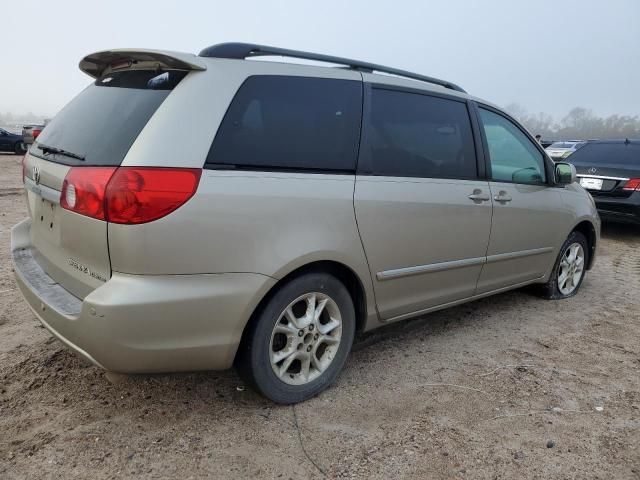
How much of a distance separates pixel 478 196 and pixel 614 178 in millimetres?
5470

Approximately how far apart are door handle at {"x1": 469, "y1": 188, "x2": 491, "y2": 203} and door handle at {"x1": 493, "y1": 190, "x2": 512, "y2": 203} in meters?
0.12

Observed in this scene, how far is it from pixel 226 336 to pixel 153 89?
3.89 feet

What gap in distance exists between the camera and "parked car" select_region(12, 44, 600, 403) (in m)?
2.15

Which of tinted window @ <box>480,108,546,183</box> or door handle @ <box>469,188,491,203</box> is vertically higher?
tinted window @ <box>480,108,546,183</box>

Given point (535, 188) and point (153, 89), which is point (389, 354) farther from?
point (153, 89)

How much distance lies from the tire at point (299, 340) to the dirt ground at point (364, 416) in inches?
5.4

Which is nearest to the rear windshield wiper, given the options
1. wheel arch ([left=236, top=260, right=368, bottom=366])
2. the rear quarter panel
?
the rear quarter panel

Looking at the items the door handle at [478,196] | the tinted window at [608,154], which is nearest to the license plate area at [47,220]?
the door handle at [478,196]

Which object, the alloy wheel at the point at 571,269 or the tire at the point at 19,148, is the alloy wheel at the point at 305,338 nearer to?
the alloy wheel at the point at 571,269

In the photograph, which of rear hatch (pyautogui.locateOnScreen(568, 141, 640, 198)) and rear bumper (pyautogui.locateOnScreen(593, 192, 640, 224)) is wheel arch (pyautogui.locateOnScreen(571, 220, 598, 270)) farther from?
rear hatch (pyautogui.locateOnScreen(568, 141, 640, 198))

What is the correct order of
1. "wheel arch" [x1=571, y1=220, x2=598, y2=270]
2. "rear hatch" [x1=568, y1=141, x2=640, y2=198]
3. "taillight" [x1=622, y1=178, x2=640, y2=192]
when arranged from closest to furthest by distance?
"wheel arch" [x1=571, y1=220, x2=598, y2=270], "taillight" [x1=622, y1=178, x2=640, y2=192], "rear hatch" [x1=568, y1=141, x2=640, y2=198]

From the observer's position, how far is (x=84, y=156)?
7.66 ft

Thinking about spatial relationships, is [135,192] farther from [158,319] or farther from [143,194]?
[158,319]

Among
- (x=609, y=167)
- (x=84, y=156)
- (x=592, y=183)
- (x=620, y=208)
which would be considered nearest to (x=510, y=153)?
(x=84, y=156)
